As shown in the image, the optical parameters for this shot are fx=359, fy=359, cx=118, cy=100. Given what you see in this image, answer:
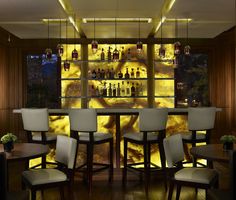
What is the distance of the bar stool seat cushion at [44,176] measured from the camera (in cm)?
313

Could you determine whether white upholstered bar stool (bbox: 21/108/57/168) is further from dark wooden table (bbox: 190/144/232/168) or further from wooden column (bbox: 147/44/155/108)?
wooden column (bbox: 147/44/155/108)

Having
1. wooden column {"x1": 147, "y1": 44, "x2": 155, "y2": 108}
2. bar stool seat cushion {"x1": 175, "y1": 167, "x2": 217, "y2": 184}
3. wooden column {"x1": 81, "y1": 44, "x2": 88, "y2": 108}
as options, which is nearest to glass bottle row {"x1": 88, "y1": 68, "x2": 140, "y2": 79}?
wooden column {"x1": 81, "y1": 44, "x2": 88, "y2": 108}

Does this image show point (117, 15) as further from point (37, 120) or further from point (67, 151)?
point (67, 151)

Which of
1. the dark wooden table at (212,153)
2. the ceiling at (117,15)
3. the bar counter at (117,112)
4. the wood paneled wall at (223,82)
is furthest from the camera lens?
the wood paneled wall at (223,82)

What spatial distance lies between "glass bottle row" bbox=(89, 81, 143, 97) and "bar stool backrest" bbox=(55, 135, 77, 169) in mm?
4248

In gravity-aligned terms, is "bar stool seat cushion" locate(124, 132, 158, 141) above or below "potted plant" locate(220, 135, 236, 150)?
below

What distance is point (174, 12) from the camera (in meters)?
5.95

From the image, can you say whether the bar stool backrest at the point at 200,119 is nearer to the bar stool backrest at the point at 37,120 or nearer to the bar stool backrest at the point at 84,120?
the bar stool backrest at the point at 84,120

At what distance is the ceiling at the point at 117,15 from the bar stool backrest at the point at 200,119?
1.71 m

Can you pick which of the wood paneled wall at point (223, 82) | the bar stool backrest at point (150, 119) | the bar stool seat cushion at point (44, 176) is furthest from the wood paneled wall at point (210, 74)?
the bar stool seat cushion at point (44, 176)

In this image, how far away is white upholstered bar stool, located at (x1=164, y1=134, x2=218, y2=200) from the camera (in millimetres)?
3129

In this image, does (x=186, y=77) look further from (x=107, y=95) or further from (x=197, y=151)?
(x=197, y=151)

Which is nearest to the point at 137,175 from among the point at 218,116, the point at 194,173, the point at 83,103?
the point at 194,173

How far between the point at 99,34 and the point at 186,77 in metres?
2.58
